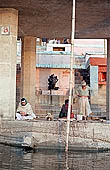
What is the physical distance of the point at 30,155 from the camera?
416 inches

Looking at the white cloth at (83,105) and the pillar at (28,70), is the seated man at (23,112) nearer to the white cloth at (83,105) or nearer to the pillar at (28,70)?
the white cloth at (83,105)

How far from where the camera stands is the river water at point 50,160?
8.98 meters

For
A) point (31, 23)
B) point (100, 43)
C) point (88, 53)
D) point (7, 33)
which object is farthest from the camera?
point (100, 43)

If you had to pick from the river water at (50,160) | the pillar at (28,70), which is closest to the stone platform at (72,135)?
the river water at (50,160)

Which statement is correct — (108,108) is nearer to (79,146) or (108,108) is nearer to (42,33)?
(42,33)

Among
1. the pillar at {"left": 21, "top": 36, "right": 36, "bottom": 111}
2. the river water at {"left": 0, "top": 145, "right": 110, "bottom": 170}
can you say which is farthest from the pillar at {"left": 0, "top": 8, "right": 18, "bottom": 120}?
the pillar at {"left": 21, "top": 36, "right": 36, "bottom": 111}

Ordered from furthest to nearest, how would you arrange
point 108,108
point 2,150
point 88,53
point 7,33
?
point 88,53
point 108,108
point 7,33
point 2,150

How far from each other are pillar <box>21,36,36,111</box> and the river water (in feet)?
27.9

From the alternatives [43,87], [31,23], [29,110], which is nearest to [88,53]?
[43,87]

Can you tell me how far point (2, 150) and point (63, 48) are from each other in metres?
24.3

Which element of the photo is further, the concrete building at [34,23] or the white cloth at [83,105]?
the white cloth at [83,105]

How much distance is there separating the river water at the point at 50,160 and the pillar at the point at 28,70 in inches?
334

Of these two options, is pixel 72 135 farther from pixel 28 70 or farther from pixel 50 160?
pixel 28 70

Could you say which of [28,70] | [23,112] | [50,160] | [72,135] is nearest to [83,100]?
[23,112]
